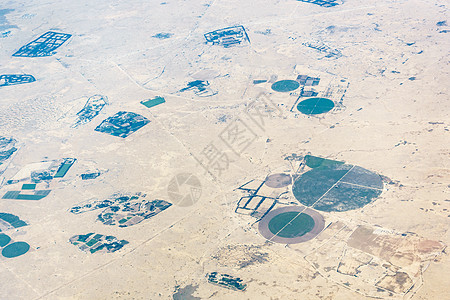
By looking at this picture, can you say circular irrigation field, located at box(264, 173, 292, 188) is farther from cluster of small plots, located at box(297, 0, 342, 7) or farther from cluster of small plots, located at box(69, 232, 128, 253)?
cluster of small plots, located at box(297, 0, 342, 7)

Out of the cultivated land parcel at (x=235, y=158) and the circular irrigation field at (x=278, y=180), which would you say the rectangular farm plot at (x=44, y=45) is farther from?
the circular irrigation field at (x=278, y=180)

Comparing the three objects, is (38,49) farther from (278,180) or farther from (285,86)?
(278,180)

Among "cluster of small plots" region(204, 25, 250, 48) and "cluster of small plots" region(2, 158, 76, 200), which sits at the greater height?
"cluster of small plots" region(204, 25, 250, 48)

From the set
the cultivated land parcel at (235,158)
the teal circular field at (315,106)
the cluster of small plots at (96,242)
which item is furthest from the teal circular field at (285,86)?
the cluster of small plots at (96,242)

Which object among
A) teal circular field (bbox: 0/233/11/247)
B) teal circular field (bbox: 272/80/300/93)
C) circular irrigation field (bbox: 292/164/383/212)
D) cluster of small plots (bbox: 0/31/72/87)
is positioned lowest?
teal circular field (bbox: 0/233/11/247)

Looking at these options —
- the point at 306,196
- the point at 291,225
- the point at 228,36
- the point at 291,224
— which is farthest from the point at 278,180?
the point at 228,36

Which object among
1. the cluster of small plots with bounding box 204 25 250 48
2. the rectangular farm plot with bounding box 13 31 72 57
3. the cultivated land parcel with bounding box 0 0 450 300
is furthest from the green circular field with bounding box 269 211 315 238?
the rectangular farm plot with bounding box 13 31 72 57

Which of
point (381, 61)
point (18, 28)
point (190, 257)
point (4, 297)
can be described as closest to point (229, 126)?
point (190, 257)
